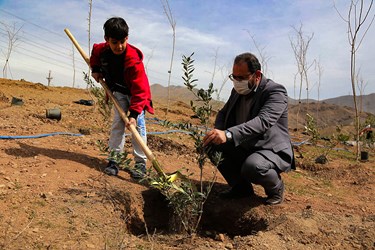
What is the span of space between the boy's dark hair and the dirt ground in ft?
3.30

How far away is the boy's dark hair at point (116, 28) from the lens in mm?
2783

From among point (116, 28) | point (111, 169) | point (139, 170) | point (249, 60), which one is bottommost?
point (111, 169)

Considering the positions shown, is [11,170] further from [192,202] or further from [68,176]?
[192,202]

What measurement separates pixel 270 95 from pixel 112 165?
1.40 m

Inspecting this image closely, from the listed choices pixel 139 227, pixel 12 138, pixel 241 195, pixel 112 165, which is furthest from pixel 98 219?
pixel 12 138

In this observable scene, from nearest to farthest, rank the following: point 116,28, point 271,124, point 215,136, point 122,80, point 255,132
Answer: point 215,136 → point 255,132 → point 271,124 → point 116,28 → point 122,80

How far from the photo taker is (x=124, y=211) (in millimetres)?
2705

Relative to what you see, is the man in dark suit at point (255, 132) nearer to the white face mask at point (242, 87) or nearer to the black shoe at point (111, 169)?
the white face mask at point (242, 87)

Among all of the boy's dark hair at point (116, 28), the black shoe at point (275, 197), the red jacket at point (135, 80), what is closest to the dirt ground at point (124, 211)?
the black shoe at point (275, 197)

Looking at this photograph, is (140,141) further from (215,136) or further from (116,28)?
(116,28)

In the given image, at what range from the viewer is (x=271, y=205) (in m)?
2.87

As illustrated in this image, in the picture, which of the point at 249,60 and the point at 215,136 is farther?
the point at 249,60

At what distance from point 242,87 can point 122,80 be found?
1084 millimetres

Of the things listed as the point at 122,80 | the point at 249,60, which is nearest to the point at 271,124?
the point at 249,60
